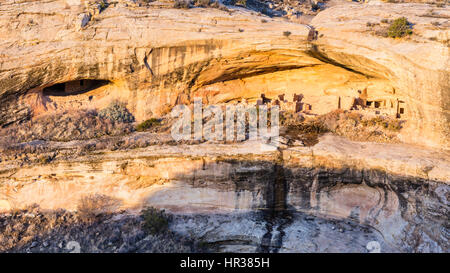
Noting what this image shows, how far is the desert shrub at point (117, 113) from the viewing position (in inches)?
589

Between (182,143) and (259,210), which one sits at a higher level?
(182,143)

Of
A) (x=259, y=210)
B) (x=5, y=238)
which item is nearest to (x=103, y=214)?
(x=5, y=238)

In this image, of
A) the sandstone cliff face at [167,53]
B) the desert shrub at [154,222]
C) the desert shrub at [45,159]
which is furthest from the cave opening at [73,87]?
the desert shrub at [154,222]

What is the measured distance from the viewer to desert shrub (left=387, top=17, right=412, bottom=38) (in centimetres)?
1180

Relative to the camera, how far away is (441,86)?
1098 centimetres

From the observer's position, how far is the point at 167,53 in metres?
14.2

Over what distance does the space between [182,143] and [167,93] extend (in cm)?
342

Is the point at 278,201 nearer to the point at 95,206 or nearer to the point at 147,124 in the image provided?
the point at 95,206

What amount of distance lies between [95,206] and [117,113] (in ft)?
14.6

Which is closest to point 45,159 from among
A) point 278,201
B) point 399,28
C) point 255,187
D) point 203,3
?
point 255,187

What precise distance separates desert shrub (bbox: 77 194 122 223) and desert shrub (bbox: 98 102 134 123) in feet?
12.7

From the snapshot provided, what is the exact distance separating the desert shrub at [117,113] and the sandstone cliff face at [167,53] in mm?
290
